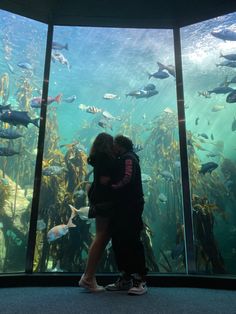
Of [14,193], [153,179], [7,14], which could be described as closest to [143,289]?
[14,193]

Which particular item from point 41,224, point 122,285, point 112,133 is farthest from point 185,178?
point 112,133

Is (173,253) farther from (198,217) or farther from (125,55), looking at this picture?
(125,55)

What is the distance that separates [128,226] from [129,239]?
0.12m

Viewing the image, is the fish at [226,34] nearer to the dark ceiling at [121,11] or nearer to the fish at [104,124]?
the dark ceiling at [121,11]

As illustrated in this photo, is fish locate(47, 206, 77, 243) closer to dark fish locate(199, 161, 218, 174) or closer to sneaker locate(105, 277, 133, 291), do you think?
sneaker locate(105, 277, 133, 291)

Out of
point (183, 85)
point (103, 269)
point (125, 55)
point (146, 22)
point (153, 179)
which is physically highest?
point (125, 55)

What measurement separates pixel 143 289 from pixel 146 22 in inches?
156

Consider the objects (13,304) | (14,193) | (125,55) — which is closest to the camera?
(13,304)

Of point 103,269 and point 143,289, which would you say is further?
point 103,269

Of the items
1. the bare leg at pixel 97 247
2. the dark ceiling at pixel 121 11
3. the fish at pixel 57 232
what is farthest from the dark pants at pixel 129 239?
the dark ceiling at pixel 121 11

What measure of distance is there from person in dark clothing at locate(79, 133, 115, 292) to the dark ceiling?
8.83ft

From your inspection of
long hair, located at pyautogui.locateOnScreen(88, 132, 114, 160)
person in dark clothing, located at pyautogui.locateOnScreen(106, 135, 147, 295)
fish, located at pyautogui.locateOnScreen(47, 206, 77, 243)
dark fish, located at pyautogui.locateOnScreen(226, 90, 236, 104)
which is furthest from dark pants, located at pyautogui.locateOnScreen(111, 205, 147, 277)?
dark fish, located at pyautogui.locateOnScreen(226, 90, 236, 104)

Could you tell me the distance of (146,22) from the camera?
427 cm

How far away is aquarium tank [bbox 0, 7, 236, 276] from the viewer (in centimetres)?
365
